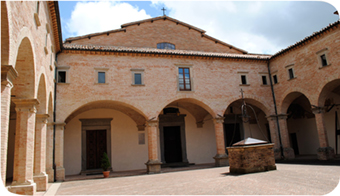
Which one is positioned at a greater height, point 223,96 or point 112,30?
point 112,30

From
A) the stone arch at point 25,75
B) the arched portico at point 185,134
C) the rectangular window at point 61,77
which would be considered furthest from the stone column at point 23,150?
the arched portico at point 185,134

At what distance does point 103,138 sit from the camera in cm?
1647

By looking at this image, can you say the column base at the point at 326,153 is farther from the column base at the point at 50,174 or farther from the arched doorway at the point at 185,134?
the column base at the point at 50,174

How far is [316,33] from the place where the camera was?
1365 cm

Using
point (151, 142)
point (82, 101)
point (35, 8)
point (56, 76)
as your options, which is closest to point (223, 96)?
point (151, 142)

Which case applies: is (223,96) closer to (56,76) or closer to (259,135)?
(259,135)

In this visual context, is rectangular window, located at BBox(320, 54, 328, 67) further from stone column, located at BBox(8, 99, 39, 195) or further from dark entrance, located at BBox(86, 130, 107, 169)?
stone column, located at BBox(8, 99, 39, 195)

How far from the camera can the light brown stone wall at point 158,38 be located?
55.2ft

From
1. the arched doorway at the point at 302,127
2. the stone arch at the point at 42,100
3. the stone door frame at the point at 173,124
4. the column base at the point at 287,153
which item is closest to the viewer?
the stone arch at the point at 42,100

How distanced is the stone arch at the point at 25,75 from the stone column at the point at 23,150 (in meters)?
0.23

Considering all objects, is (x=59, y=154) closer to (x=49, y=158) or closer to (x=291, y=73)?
(x=49, y=158)

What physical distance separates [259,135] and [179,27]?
1012 cm

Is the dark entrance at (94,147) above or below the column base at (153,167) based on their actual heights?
above

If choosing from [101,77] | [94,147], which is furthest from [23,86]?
[94,147]
